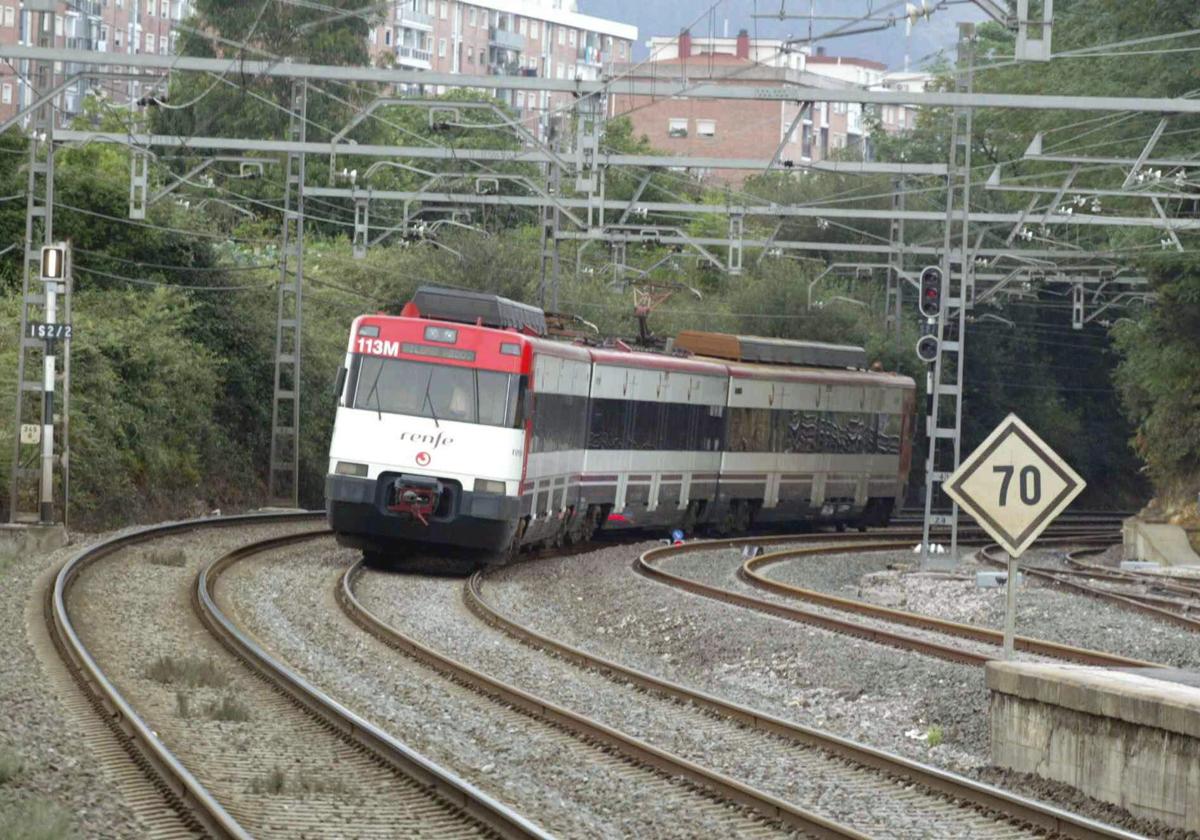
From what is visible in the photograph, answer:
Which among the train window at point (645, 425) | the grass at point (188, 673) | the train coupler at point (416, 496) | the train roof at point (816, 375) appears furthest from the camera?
the train roof at point (816, 375)

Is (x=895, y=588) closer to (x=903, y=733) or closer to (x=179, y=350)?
(x=903, y=733)

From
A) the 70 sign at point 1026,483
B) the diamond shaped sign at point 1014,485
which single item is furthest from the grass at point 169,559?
the 70 sign at point 1026,483

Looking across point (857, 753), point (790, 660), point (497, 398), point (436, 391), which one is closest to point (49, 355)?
point (436, 391)

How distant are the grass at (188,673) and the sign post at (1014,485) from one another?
17.5ft

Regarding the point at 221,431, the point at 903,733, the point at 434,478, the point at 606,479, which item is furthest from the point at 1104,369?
the point at 903,733

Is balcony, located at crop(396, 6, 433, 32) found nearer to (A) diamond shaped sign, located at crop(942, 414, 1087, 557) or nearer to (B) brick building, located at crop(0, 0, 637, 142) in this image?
(B) brick building, located at crop(0, 0, 637, 142)

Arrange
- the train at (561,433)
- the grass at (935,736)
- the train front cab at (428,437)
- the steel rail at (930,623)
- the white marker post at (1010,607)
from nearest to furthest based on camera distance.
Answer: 1. the white marker post at (1010,607)
2. the grass at (935,736)
3. the steel rail at (930,623)
4. the train front cab at (428,437)
5. the train at (561,433)

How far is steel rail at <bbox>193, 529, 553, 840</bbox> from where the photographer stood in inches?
376

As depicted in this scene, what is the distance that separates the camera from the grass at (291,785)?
10.3m

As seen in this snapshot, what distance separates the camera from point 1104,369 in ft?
229

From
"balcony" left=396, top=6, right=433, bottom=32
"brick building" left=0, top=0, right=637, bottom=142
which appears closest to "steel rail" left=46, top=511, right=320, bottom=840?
"brick building" left=0, top=0, right=637, bottom=142

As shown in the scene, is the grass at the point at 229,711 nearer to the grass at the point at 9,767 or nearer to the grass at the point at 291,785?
the grass at the point at 291,785

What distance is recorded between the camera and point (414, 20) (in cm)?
14075

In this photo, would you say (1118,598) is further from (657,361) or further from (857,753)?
(857,753)
